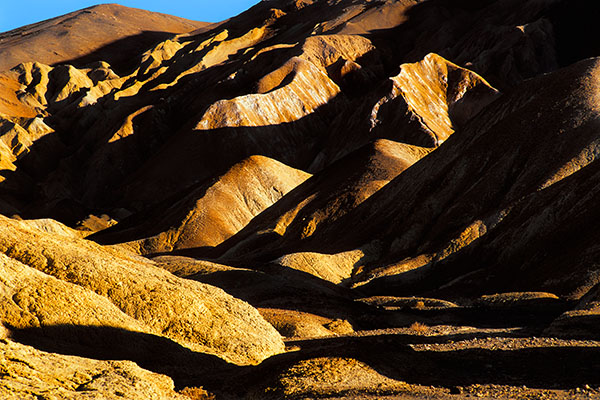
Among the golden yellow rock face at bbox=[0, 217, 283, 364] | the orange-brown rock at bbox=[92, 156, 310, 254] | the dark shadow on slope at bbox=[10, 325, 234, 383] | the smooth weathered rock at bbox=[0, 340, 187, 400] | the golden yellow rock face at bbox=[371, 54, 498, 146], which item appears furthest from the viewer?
the golden yellow rock face at bbox=[371, 54, 498, 146]

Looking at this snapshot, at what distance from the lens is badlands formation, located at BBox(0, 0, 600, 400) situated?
14.9 meters

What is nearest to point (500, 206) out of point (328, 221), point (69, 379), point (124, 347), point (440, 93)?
point (328, 221)

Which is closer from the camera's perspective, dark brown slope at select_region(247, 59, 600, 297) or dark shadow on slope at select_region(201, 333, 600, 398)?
dark shadow on slope at select_region(201, 333, 600, 398)

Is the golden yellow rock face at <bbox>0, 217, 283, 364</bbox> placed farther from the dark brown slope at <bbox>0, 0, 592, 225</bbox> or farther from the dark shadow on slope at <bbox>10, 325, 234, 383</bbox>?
the dark brown slope at <bbox>0, 0, 592, 225</bbox>

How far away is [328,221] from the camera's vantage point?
5606cm

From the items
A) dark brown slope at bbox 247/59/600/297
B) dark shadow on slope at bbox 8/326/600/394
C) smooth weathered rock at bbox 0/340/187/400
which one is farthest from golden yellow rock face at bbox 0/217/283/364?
dark brown slope at bbox 247/59/600/297

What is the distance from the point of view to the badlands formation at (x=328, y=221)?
1491 cm

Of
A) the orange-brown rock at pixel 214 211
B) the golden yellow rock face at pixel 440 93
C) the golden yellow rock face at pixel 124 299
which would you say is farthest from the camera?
the golden yellow rock face at pixel 440 93

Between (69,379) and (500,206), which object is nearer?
(69,379)

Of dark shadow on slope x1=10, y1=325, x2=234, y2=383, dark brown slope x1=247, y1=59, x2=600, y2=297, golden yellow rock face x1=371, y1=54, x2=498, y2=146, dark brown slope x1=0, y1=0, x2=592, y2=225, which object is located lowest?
dark brown slope x1=247, y1=59, x2=600, y2=297

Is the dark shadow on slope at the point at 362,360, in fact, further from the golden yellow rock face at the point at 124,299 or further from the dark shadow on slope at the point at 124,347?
the golden yellow rock face at the point at 124,299

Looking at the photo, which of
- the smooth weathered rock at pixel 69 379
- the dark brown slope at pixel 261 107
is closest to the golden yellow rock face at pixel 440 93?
the dark brown slope at pixel 261 107

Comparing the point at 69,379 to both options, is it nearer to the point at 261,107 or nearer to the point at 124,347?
the point at 124,347

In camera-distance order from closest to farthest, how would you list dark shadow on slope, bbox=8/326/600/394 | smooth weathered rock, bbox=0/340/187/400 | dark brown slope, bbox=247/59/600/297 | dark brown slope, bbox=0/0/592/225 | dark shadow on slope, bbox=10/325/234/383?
smooth weathered rock, bbox=0/340/187/400 → dark shadow on slope, bbox=8/326/600/394 → dark shadow on slope, bbox=10/325/234/383 → dark brown slope, bbox=247/59/600/297 → dark brown slope, bbox=0/0/592/225
